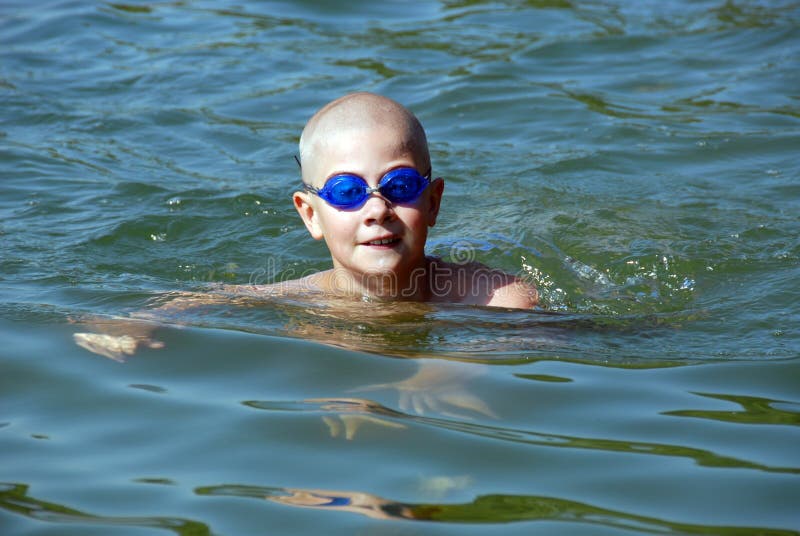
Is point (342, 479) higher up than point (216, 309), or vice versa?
point (216, 309)

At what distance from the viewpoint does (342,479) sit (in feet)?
10.4

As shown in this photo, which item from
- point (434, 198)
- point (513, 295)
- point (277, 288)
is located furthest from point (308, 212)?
point (513, 295)

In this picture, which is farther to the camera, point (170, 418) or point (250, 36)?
point (250, 36)

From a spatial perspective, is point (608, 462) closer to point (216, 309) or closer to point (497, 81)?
point (216, 309)

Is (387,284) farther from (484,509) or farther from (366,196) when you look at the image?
(484,509)

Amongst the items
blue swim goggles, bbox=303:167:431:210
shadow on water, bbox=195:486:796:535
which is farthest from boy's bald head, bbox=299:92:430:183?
shadow on water, bbox=195:486:796:535

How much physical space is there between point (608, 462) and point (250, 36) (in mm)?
8424

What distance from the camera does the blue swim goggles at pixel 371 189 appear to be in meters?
4.68

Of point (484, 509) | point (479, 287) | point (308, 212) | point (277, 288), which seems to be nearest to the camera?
point (484, 509)

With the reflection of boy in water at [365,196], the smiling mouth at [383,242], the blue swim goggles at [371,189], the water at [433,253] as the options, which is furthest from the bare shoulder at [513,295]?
the blue swim goggles at [371,189]

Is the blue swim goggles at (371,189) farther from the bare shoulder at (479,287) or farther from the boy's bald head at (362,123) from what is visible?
the bare shoulder at (479,287)

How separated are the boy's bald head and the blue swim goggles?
5.3 inches

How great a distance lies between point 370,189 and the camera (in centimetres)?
469

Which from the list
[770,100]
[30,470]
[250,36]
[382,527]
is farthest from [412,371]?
[250,36]
